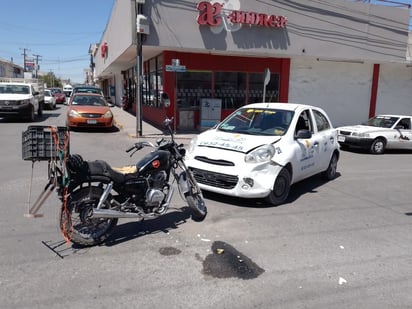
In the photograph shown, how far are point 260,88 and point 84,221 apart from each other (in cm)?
1423

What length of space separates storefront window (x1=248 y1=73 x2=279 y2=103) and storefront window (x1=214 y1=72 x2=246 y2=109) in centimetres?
42

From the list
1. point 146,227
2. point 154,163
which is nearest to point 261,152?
point 154,163

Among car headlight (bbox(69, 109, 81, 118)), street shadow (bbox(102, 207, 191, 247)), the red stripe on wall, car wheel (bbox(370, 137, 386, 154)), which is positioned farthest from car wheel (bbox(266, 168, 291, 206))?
the red stripe on wall

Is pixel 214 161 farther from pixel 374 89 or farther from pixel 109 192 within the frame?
pixel 374 89

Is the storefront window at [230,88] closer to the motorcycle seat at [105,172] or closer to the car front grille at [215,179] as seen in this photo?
the car front grille at [215,179]

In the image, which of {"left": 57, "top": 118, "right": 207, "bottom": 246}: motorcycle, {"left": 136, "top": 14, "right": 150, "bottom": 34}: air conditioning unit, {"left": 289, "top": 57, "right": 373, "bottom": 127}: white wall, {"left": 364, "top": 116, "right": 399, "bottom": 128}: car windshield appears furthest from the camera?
{"left": 289, "top": 57, "right": 373, "bottom": 127}: white wall

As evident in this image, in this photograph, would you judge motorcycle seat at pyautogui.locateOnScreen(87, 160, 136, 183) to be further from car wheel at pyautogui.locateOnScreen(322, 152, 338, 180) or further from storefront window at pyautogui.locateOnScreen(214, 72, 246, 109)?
storefront window at pyautogui.locateOnScreen(214, 72, 246, 109)

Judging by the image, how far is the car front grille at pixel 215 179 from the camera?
5442 millimetres

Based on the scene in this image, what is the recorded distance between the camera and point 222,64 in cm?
1591

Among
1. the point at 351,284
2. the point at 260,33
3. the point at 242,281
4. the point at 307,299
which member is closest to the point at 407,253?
the point at 351,284

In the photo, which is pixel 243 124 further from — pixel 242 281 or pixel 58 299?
pixel 58 299

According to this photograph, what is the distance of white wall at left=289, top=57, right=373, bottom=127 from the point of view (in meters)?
17.3

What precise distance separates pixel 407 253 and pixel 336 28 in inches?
546

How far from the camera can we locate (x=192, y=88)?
51.4ft
